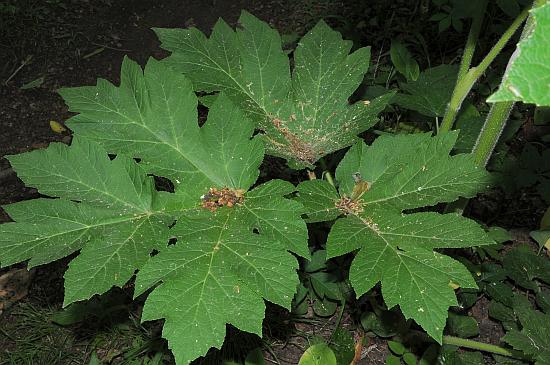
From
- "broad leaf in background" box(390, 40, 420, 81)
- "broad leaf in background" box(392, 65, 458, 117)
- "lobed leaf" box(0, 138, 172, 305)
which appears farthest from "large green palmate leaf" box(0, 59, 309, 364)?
"broad leaf in background" box(390, 40, 420, 81)

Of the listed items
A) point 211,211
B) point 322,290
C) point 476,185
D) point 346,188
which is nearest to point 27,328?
point 322,290

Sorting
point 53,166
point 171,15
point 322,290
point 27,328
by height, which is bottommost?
point 27,328

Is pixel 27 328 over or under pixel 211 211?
under

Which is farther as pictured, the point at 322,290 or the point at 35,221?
the point at 322,290

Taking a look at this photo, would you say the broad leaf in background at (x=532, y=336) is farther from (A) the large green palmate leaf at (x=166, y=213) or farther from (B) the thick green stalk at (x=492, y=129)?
(A) the large green palmate leaf at (x=166, y=213)

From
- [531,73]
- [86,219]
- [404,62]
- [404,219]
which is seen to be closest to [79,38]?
[404,62]

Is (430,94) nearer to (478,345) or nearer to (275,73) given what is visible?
(275,73)

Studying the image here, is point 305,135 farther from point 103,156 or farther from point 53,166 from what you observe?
point 53,166
